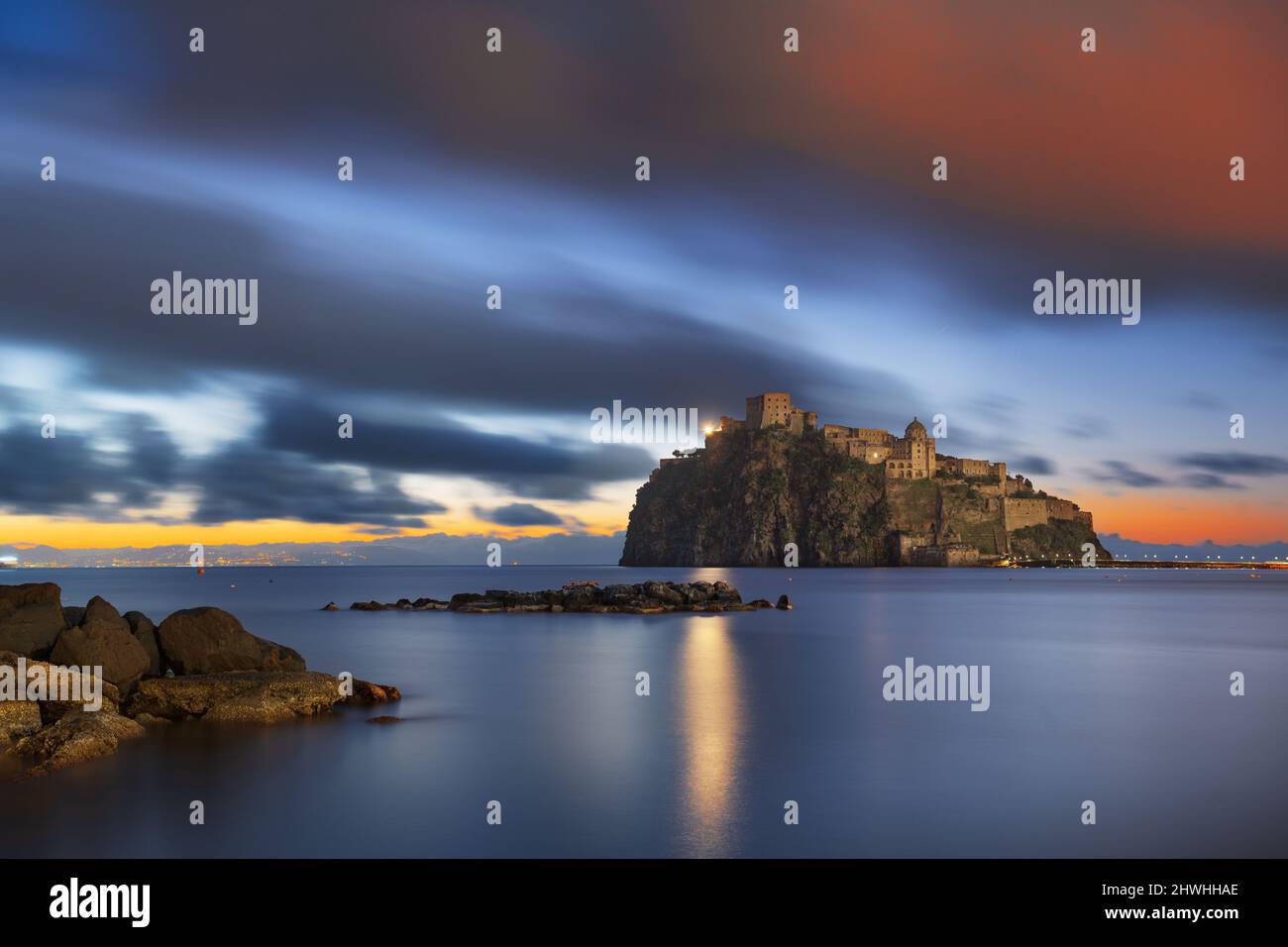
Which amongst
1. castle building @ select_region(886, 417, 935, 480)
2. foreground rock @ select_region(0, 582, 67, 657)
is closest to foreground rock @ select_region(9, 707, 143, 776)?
foreground rock @ select_region(0, 582, 67, 657)

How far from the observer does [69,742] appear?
13.2 meters

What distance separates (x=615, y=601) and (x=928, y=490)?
124309 mm

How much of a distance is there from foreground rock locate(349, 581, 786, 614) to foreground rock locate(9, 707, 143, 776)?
38.0 metres

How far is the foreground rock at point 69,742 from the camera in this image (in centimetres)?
1289

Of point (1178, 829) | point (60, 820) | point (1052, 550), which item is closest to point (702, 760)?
point (1178, 829)

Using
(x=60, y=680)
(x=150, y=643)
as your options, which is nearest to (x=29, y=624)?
(x=150, y=643)

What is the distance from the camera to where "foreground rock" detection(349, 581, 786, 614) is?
171 feet

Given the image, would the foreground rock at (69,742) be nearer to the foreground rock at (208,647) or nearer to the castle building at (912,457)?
the foreground rock at (208,647)

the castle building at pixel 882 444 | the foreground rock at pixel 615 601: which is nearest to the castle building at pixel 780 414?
the castle building at pixel 882 444

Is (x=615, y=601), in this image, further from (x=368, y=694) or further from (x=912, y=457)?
(x=912, y=457)

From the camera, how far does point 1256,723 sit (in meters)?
17.4
